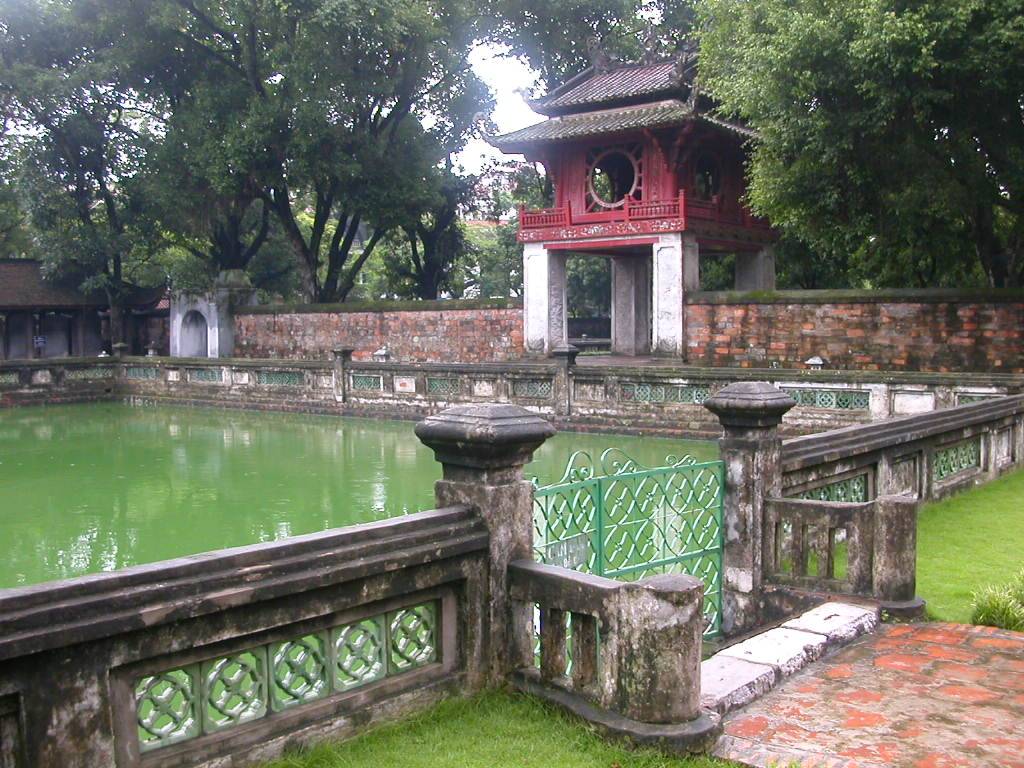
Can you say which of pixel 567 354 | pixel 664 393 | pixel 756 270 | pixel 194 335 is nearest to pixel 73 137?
pixel 194 335

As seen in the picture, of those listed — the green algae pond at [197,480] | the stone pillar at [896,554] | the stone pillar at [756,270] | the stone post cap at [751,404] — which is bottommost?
the green algae pond at [197,480]

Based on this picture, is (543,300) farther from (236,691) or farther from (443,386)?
(236,691)

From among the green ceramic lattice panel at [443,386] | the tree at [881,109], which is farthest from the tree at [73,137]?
the tree at [881,109]

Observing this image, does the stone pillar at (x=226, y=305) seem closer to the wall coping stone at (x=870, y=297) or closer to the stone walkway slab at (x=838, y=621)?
the wall coping stone at (x=870, y=297)

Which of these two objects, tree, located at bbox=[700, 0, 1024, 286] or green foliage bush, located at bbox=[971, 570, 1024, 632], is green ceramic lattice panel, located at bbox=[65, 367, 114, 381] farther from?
green foliage bush, located at bbox=[971, 570, 1024, 632]

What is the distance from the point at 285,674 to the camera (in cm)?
358

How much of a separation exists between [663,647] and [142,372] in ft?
81.8

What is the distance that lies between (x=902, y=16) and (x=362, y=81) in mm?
16592

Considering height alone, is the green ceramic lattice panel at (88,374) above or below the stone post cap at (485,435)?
below

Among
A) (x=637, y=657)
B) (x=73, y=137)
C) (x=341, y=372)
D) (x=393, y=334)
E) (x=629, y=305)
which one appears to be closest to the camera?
(x=637, y=657)

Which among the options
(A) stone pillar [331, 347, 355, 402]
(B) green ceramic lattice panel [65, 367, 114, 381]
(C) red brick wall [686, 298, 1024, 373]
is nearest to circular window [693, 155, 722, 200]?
(C) red brick wall [686, 298, 1024, 373]

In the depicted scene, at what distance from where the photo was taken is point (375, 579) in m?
3.62

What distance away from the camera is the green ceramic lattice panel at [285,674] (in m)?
3.15

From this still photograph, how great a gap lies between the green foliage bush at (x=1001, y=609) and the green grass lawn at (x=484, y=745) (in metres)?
2.42
